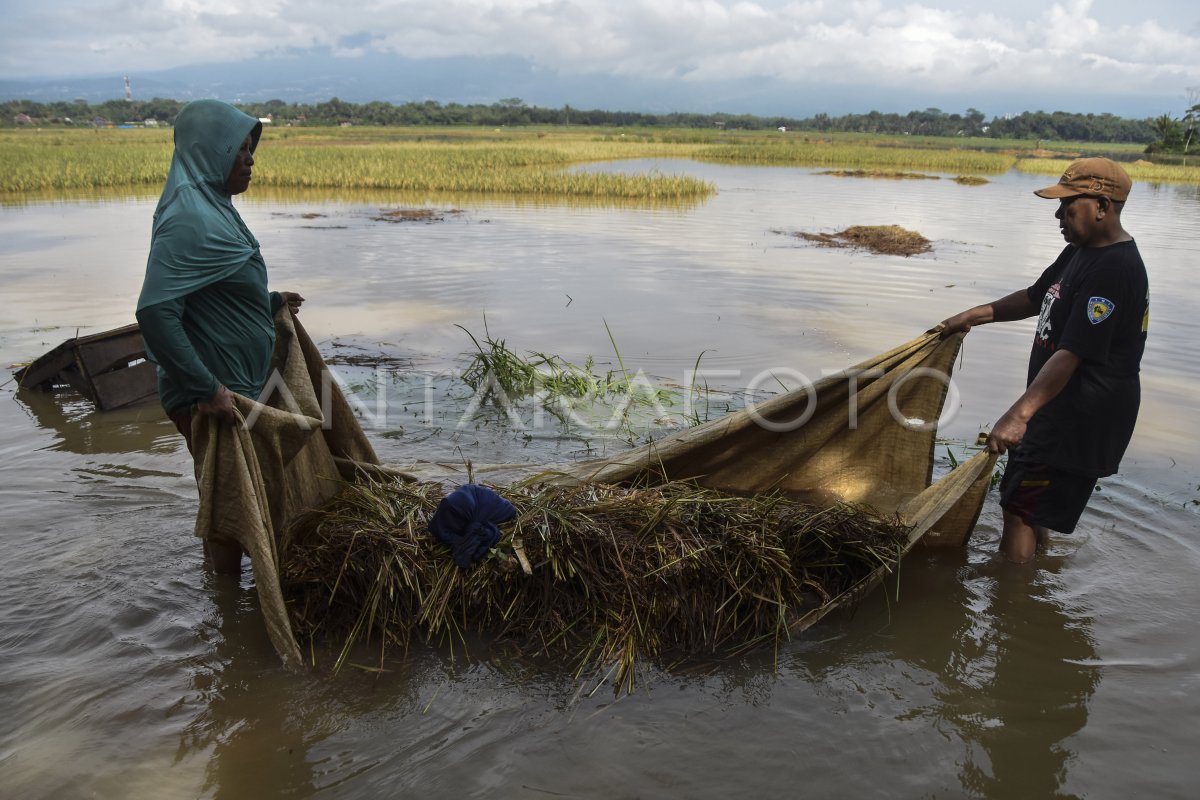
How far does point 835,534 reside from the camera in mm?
2906

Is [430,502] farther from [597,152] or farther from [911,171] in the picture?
[597,152]

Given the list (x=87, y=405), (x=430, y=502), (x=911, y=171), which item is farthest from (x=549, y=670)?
(x=911, y=171)

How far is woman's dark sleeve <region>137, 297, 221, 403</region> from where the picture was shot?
7.48ft

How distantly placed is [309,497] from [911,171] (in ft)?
107

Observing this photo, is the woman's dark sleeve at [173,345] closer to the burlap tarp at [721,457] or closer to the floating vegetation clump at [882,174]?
the burlap tarp at [721,457]

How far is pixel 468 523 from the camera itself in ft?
8.77

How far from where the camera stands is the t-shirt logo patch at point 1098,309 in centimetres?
269

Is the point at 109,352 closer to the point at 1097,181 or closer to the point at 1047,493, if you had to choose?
the point at 1047,493

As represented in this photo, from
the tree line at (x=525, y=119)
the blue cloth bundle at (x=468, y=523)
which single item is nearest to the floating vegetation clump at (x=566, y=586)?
the blue cloth bundle at (x=468, y=523)

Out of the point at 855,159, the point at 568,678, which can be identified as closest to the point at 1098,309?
the point at 568,678

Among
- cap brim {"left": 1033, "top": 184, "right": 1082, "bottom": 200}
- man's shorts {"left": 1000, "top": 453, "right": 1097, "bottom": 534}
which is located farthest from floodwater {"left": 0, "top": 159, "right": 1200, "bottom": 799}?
cap brim {"left": 1033, "top": 184, "right": 1082, "bottom": 200}

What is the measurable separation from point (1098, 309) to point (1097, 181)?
0.42m

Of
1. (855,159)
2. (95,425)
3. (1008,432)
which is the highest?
(855,159)

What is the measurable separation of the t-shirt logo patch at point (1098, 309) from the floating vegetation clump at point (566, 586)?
1037 millimetres
